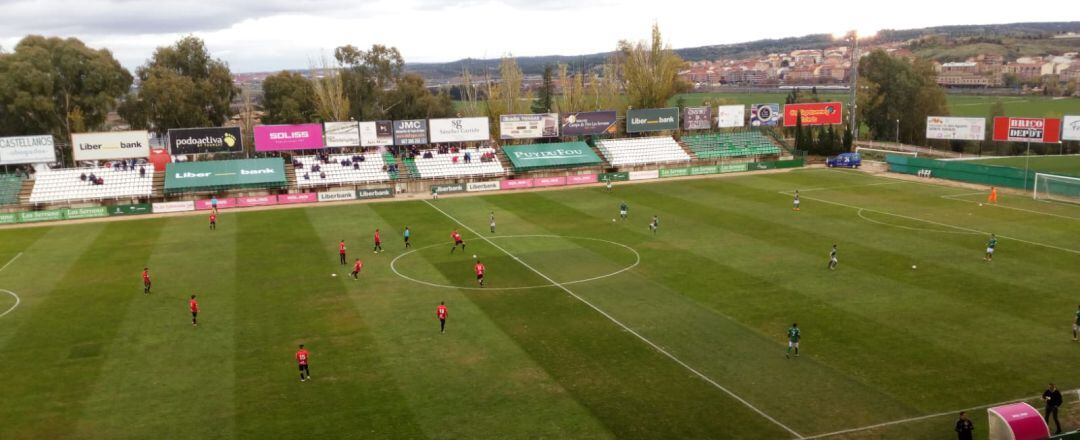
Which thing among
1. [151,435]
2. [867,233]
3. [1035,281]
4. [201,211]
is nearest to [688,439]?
[151,435]

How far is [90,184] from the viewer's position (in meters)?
62.8

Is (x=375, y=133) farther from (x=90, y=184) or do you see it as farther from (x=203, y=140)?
(x=90, y=184)

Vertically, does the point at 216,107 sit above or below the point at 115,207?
above

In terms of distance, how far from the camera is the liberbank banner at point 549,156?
73188 millimetres

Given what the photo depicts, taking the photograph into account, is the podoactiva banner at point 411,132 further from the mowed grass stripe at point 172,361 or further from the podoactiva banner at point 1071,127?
Answer: the podoactiva banner at point 1071,127

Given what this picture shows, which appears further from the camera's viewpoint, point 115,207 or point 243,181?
point 243,181

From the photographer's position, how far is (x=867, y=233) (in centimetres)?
4478

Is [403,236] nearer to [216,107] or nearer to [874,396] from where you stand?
[874,396]

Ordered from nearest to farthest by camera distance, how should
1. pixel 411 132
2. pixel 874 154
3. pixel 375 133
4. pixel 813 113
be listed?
pixel 375 133 < pixel 411 132 < pixel 813 113 < pixel 874 154

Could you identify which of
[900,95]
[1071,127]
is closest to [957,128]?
[1071,127]

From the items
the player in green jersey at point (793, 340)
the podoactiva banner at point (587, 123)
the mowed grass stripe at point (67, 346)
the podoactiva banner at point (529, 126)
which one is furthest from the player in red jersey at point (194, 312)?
the podoactiva banner at point (587, 123)

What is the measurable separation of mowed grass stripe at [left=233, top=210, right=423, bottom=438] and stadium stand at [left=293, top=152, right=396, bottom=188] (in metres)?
25.6

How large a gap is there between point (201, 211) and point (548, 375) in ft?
149

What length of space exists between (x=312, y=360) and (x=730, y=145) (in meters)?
64.8
